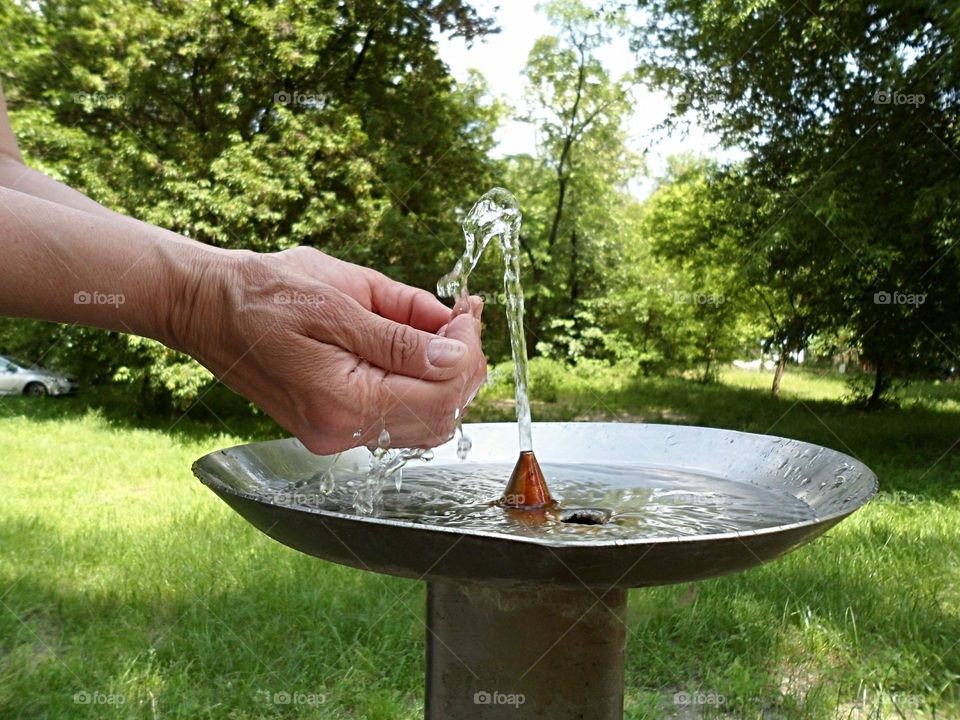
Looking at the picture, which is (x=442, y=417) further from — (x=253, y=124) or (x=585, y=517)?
(x=253, y=124)

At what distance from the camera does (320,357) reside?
1.52 metres

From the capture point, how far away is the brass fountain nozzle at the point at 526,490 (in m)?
1.76

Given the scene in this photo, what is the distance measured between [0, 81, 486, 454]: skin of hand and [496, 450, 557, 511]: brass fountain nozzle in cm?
23

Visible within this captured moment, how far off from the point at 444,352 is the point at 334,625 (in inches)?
94.3

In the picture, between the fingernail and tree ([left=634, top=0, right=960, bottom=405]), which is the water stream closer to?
the fingernail

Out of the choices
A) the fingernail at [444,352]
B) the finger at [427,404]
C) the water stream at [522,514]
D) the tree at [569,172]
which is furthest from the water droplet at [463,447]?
the tree at [569,172]

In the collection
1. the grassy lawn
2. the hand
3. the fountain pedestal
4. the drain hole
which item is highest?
the hand

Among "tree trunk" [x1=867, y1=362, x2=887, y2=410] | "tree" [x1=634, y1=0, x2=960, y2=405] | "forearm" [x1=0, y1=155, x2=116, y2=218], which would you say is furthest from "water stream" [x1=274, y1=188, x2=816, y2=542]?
"tree trunk" [x1=867, y1=362, x2=887, y2=410]

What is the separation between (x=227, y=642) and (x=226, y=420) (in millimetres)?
6828

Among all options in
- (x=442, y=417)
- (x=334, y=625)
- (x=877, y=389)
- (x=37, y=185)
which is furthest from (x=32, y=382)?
(x=442, y=417)

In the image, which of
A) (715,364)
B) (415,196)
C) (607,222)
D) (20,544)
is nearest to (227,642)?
(20,544)

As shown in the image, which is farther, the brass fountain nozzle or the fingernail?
the brass fountain nozzle

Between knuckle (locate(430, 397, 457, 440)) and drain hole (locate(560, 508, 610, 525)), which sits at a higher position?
knuckle (locate(430, 397, 457, 440))

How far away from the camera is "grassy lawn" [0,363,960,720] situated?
3.08 meters
